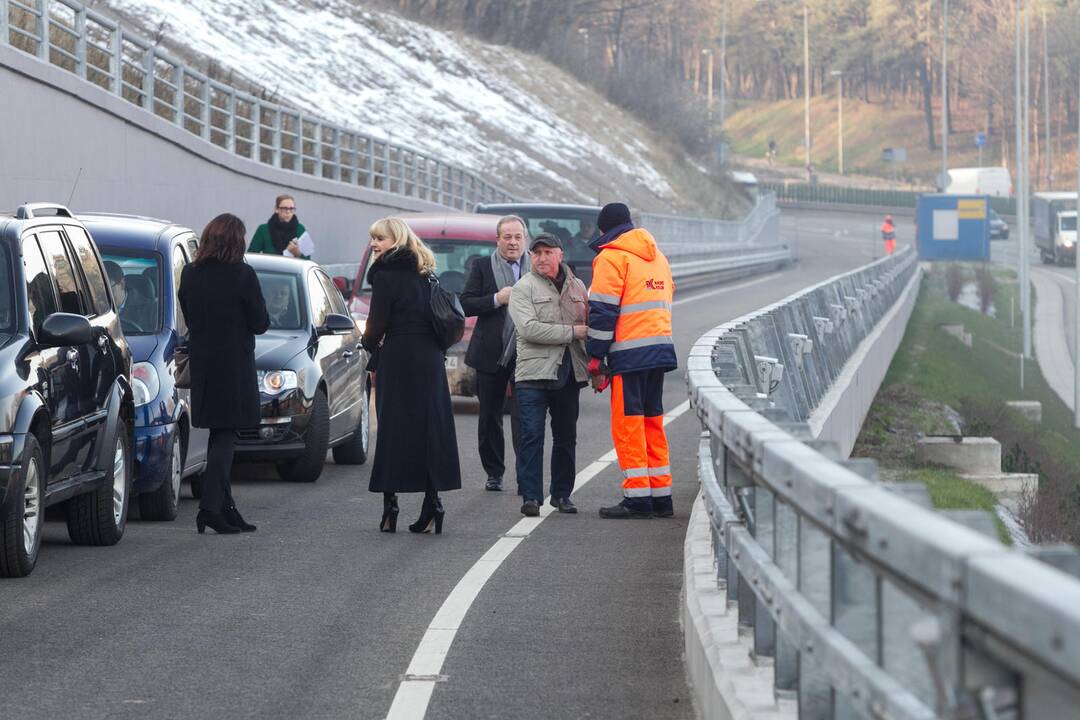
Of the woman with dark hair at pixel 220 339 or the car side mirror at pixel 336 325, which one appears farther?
the car side mirror at pixel 336 325

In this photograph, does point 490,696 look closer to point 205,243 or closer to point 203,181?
point 205,243

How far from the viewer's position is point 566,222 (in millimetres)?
23828

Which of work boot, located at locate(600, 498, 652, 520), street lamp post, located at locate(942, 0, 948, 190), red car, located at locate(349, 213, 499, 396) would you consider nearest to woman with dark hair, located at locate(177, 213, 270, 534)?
work boot, located at locate(600, 498, 652, 520)

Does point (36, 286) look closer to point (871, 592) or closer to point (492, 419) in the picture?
point (492, 419)

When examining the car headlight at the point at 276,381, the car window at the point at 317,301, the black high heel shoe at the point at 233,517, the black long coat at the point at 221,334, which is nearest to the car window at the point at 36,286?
the black long coat at the point at 221,334

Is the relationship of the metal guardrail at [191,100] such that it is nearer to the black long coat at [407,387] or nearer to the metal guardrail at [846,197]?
the black long coat at [407,387]

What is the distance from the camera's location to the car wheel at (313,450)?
44.1ft

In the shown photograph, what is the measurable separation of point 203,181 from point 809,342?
16573 millimetres

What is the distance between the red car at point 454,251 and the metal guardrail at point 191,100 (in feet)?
16.2

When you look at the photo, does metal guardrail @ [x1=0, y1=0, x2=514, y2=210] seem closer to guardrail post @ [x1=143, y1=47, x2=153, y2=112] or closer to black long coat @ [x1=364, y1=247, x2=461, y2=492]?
guardrail post @ [x1=143, y1=47, x2=153, y2=112]

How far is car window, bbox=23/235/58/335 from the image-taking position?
9.54 m

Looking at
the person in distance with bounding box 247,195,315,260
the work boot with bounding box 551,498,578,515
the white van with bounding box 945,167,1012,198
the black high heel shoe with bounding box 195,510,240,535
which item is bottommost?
the work boot with bounding box 551,498,578,515

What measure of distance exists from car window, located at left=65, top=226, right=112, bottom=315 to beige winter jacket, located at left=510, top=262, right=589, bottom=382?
243 centimetres

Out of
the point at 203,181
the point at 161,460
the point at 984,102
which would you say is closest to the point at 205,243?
the point at 161,460
